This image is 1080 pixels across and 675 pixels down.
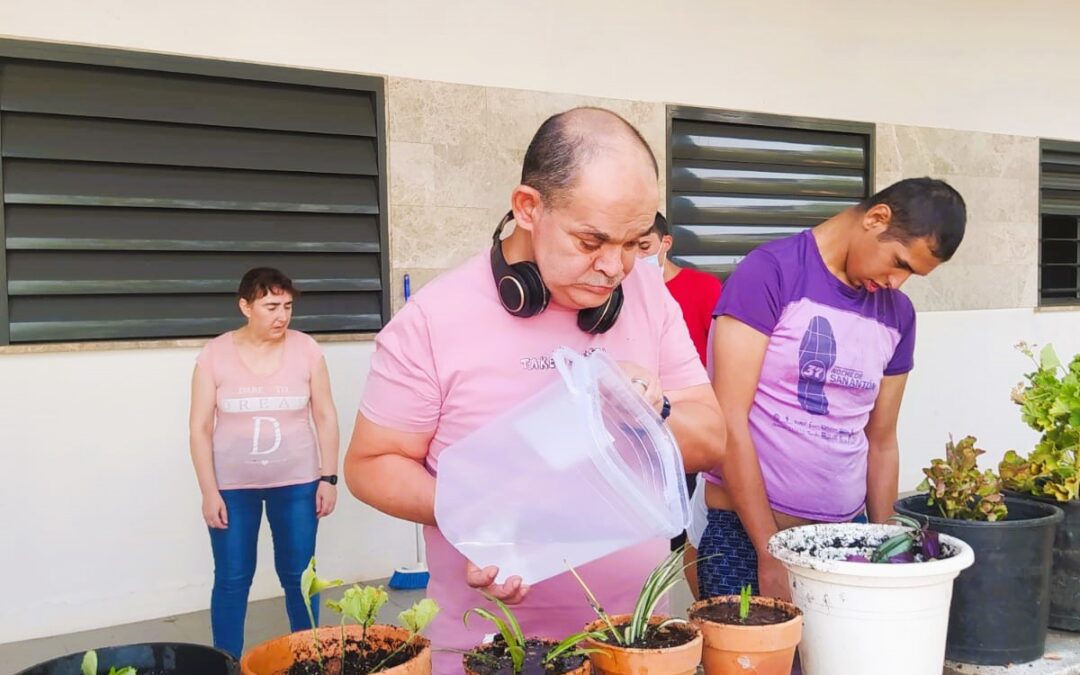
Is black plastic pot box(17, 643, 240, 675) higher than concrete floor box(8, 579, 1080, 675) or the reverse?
higher

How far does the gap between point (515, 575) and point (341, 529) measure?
3407 millimetres

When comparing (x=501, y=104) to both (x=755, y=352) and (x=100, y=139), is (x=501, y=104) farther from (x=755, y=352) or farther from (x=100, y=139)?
(x=755, y=352)

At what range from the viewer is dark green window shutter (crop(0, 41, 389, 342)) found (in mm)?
3895

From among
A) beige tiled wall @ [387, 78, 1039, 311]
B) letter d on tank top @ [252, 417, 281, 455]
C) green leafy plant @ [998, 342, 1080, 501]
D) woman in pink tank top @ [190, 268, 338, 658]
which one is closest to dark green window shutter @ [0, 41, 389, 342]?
beige tiled wall @ [387, 78, 1039, 311]

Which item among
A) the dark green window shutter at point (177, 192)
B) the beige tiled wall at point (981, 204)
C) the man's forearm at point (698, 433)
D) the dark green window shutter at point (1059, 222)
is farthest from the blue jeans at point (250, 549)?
the dark green window shutter at point (1059, 222)

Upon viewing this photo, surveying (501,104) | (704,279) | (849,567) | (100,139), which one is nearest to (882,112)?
(501,104)

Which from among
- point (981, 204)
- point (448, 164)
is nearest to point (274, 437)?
point (448, 164)

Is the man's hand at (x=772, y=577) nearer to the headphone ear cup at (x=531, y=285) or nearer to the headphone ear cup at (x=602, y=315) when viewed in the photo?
the headphone ear cup at (x=602, y=315)

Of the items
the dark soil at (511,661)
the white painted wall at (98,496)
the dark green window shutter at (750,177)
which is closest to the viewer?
the dark soil at (511,661)

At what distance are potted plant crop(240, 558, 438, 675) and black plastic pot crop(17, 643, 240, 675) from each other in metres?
0.06

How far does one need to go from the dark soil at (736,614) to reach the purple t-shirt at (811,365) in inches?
26.2

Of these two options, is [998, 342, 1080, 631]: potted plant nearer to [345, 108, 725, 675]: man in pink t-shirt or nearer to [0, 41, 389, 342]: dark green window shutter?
[345, 108, 725, 675]: man in pink t-shirt

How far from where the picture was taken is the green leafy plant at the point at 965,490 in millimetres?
1698

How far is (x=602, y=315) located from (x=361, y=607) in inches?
23.3
